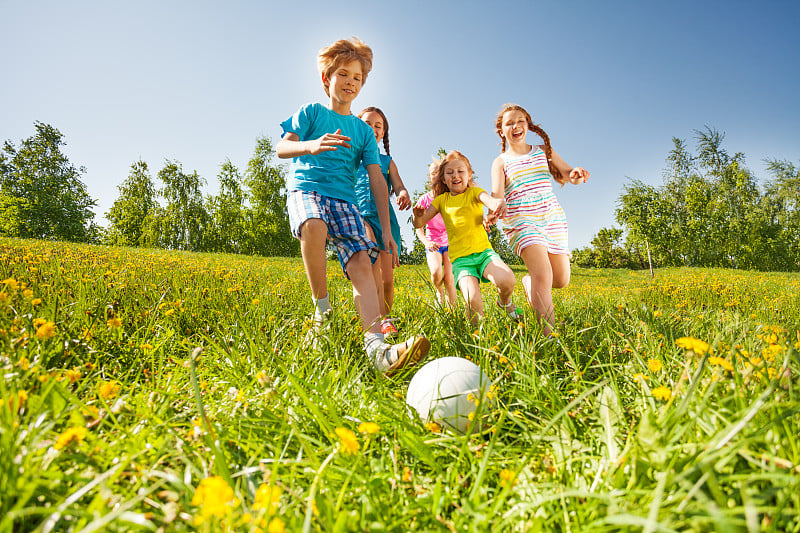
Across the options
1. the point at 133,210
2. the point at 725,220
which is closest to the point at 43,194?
the point at 133,210

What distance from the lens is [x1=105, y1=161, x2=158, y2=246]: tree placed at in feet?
146

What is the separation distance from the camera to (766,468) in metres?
1.03

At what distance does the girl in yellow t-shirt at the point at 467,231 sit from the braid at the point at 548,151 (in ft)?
2.87

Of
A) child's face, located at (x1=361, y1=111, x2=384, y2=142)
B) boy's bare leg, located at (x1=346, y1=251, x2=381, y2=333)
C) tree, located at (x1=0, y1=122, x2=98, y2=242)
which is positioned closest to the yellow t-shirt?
child's face, located at (x1=361, y1=111, x2=384, y2=142)

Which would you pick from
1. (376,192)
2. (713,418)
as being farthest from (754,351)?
(376,192)

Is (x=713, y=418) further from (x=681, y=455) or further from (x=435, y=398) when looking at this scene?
(x=435, y=398)

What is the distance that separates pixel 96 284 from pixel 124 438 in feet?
9.42

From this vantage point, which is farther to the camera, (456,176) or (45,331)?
(456,176)

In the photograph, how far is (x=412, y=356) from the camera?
7.86ft

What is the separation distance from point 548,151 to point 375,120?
2132mm

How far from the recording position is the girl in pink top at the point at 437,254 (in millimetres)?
5227

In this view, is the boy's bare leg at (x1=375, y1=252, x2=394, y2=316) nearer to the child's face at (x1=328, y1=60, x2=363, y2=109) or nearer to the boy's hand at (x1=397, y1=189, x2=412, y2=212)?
the boy's hand at (x1=397, y1=189, x2=412, y2=212)

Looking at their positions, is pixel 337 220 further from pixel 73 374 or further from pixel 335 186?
pixel 73 374

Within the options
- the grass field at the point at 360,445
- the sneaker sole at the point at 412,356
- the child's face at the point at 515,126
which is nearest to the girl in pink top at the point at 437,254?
the child's face at the point at 515,126
